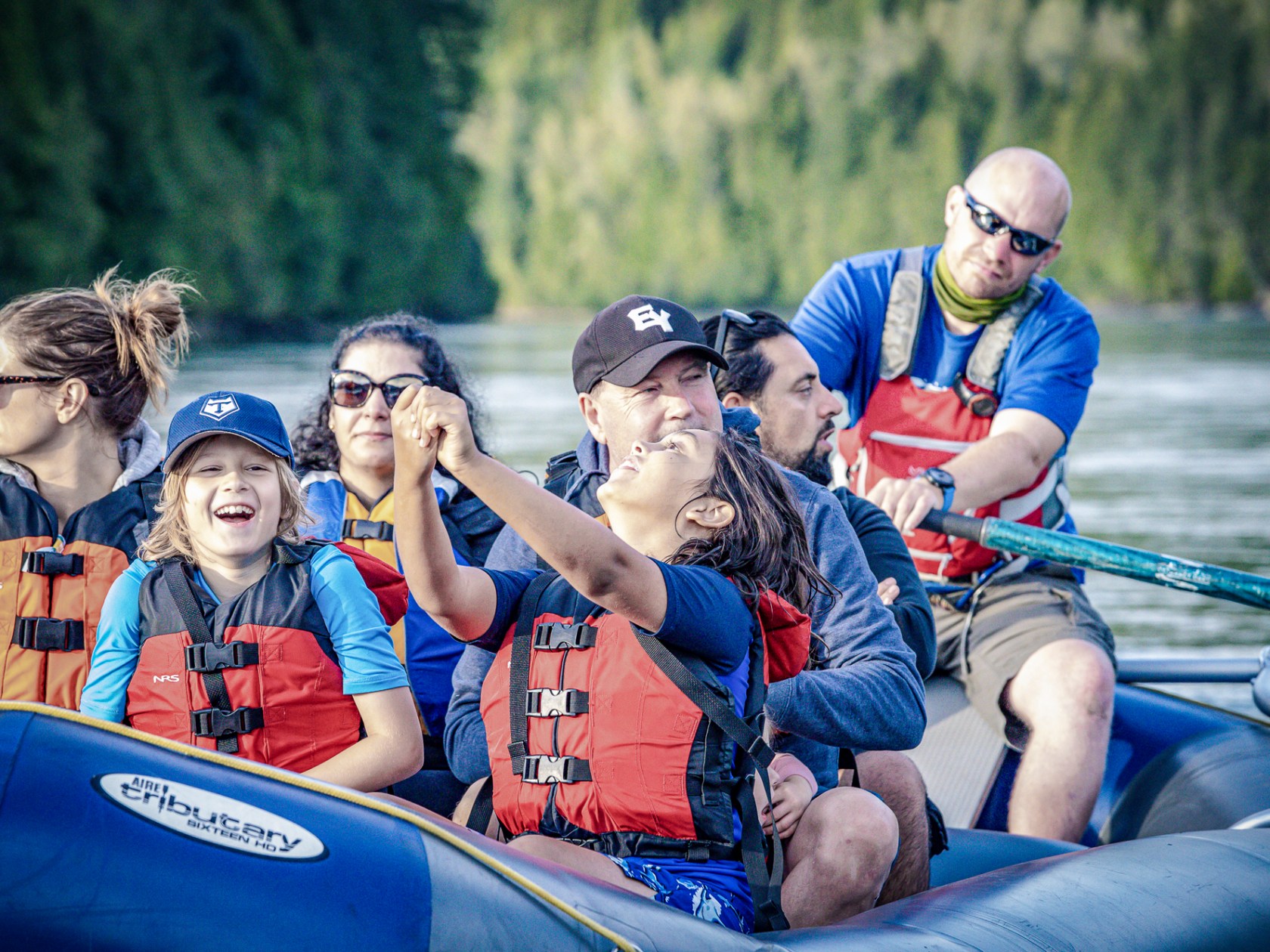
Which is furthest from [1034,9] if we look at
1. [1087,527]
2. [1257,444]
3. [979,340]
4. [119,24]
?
[979,340]

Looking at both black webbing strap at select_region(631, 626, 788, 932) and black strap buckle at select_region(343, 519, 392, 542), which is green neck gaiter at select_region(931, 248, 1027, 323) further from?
black webbing strap at select_region(631, 626, 788, 932)

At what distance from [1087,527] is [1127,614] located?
86.1 inches

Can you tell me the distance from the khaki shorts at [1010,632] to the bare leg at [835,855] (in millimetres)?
1220

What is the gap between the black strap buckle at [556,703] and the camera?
1.70 m

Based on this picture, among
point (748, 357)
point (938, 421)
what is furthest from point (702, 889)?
point (938, 421)

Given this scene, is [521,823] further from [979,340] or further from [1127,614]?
[1127,614]

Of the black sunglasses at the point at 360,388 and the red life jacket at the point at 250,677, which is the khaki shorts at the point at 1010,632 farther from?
the red life jacket at the point at 250,677

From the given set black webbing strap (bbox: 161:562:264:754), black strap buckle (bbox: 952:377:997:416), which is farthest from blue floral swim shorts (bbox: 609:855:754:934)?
black strap buckle (bbox: 952:377:997:416)

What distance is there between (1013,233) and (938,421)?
1.52 feet

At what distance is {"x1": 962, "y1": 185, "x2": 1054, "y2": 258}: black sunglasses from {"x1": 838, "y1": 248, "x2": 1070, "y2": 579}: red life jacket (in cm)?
17

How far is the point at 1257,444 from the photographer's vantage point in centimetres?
1401

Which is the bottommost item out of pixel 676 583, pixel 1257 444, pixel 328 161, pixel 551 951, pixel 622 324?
pixel 551 951

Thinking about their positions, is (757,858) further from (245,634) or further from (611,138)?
(611,138)

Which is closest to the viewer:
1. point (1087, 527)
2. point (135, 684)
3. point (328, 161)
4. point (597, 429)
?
point (135, 684)
